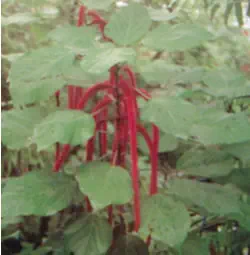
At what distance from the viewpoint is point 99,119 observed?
0.80 m

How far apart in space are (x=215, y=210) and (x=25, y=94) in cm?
42

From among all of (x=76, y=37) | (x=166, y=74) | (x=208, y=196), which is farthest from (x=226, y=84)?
(x=76, y=37)

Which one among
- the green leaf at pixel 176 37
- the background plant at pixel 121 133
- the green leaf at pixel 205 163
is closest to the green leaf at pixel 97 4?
the background plant at pixel 121 133

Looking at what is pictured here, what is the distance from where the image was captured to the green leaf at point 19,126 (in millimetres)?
741

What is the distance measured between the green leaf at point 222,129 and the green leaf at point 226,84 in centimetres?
7

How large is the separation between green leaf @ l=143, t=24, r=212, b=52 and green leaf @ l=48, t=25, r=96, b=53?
10 centimetres

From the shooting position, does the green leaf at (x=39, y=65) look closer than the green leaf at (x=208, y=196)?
Yes

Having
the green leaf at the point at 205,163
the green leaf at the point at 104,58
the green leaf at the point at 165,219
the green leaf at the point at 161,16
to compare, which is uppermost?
the green leaf at the point at 161,16

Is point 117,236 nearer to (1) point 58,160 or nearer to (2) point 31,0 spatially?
(1) point 58,160

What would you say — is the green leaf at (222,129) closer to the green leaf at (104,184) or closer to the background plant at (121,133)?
the background plant at (121,133)

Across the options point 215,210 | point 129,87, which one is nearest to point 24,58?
point 129,87

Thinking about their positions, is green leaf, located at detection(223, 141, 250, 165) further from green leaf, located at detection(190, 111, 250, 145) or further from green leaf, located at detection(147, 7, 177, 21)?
green leaf, located at detection(147, 7, 177, 21)

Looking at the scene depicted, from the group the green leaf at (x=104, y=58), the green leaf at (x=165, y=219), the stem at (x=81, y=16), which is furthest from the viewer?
the stem at (x=81, y=16)

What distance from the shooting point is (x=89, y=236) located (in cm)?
75
